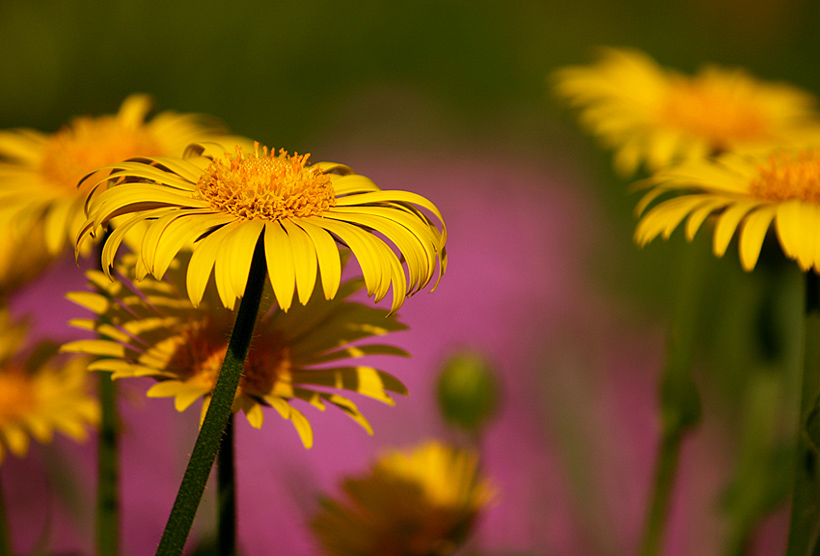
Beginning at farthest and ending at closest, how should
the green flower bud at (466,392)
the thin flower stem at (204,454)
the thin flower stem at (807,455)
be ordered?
1. the green flower bud at (466,392)
2. the thin flower stem at (807,455)
3. the thin flower stem at (204,454)

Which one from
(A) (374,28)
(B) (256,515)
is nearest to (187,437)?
(B) (256,515)

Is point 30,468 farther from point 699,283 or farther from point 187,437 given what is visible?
point 699,283

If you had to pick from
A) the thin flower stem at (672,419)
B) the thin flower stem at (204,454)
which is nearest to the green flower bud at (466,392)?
the thin flower stem at (672,419)

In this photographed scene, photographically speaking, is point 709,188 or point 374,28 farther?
point 374,28

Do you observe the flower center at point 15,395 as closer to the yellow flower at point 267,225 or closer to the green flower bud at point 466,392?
the yellow flower at point 267,225

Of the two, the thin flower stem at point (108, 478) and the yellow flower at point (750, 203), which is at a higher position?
the yellow flower at point (750, 203)

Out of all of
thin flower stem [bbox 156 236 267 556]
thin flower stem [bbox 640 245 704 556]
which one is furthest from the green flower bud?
thin flower stem [bbox 156 236 267 556]

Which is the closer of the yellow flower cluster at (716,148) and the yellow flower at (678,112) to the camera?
the yellow flower cluster at (716,148)

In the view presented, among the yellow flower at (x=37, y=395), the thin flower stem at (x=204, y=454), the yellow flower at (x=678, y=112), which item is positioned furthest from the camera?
the yellow flower at (x=678, y=112)
